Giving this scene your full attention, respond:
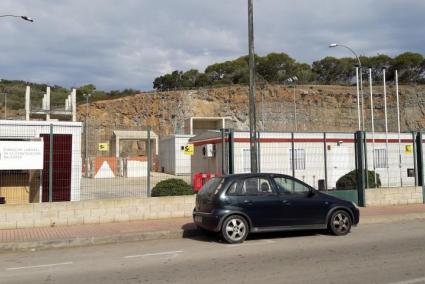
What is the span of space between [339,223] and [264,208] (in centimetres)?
206

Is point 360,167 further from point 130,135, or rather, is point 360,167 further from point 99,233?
point 130,135

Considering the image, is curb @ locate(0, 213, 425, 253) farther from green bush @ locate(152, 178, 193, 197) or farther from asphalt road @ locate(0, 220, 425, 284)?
green bush @ locate(152, 178, 193, 197)

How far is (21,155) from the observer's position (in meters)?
13.8

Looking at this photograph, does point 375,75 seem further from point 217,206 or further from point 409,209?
point 217,206

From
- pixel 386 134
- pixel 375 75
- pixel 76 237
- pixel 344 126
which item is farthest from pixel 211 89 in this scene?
pixel 76 237

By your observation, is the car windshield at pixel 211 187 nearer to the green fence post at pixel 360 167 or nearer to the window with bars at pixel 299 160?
the green fence post at pixel 360 167

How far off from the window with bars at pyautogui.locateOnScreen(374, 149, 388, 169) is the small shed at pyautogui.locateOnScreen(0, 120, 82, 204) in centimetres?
1818

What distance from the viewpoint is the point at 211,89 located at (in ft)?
260

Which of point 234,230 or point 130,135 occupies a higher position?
point 130,135

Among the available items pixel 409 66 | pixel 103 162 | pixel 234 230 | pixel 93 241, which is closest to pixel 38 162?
pixel 93 241

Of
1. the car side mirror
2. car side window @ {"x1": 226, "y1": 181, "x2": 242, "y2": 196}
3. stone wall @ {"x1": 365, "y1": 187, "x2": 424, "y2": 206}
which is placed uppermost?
car side window @ {"x1": 226, "y1": 181, "x2": 242, "y2": 196}

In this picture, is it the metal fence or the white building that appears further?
the white building

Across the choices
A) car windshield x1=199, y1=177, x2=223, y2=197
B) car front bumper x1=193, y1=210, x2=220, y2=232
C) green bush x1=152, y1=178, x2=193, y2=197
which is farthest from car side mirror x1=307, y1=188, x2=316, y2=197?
green bush x1=152, y1=178, x2=193, y2=197

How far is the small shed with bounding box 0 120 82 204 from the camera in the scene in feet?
45.3
